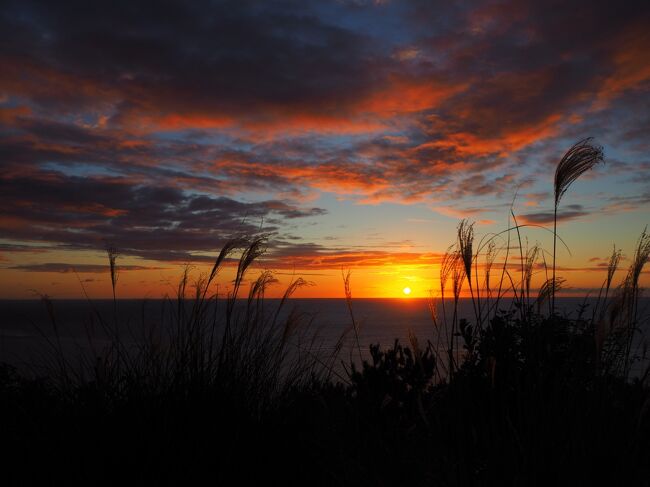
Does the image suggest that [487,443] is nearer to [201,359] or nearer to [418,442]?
[418,442]

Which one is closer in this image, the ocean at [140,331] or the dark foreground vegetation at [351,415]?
the dark foreground vegetation at [351,415]

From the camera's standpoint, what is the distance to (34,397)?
169 inches

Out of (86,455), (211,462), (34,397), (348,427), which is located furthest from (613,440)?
(34,397)

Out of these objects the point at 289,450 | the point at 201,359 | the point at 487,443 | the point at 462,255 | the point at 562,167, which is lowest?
the point at 289,450

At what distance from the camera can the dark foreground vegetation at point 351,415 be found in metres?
2.84

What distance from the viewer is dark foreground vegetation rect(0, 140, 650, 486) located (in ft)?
9.31

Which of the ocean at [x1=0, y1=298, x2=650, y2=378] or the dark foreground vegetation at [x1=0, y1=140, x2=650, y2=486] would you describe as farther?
the ocean at [x1=0, y1=298, x2=650, y2=378]

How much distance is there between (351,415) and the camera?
3932 mm

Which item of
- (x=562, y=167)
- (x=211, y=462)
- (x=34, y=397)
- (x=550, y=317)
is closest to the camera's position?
(x=211, y=462)

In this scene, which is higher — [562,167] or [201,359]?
[562,167]

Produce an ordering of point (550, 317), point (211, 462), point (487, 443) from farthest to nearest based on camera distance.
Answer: point (550, 317)
point (211, 462)
point (487, 443)

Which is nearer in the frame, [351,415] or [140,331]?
[351,415]

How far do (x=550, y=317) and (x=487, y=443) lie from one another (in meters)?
1.24

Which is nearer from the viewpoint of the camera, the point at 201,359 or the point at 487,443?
the point at 487,443
